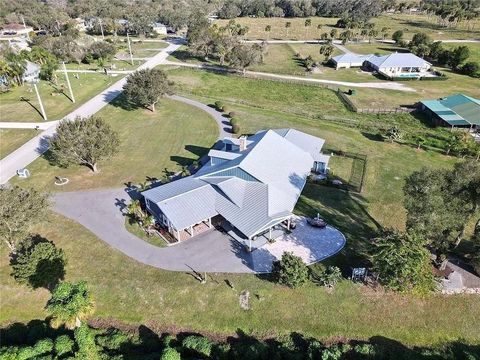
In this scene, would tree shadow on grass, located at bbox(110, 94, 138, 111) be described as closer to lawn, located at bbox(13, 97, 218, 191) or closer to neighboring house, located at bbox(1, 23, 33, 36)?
lawn, located at bbox(13, 97, 218, 191)

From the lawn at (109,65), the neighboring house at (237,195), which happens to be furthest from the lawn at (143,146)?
the lawn at (109,65)

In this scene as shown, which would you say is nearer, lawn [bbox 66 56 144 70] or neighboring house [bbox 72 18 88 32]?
lawn [bbox 66 56 144 70]

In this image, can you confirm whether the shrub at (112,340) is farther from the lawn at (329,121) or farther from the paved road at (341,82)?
the paved road at (341,82)

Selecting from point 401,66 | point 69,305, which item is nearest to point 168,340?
point 69,305

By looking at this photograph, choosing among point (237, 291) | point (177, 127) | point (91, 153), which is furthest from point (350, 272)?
point (177, 127)

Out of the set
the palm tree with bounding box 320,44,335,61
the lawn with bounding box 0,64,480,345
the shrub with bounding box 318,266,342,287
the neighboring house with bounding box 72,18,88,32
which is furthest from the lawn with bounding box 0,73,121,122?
the neighboring house with bounding box 72,18,88,32
